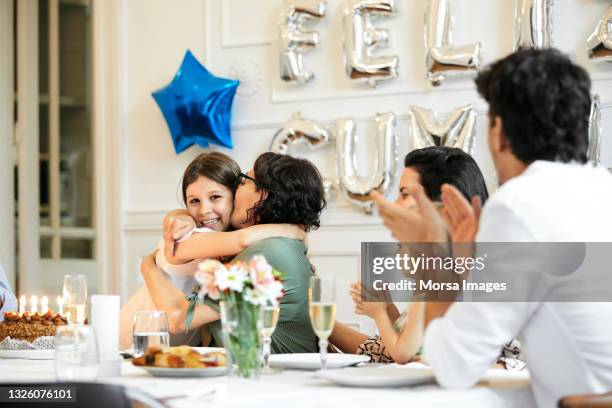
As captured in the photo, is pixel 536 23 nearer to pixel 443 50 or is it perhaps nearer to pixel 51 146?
pixel 443 50

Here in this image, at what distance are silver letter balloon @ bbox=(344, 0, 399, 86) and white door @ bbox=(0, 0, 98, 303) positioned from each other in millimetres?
1990

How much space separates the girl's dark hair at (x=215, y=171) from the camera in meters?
3.05

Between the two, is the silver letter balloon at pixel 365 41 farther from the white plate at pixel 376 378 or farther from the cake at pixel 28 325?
the white plate at pixel 376 378

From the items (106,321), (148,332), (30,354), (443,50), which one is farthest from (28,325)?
(443,50)

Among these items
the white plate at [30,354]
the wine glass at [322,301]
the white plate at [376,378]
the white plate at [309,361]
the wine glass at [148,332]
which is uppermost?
the wine glass at [322,301]

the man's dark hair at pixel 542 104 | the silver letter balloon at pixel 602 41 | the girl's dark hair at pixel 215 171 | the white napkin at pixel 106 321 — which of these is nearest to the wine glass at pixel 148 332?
the white napkin at pixel 106 321

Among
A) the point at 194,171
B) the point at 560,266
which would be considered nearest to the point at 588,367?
the point at 560,266

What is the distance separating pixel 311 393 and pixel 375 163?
2659mm

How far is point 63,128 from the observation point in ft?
18.2

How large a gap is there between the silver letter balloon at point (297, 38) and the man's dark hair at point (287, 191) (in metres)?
1.59

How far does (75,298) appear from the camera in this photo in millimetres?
2420

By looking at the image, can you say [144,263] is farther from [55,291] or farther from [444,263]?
[55,291]

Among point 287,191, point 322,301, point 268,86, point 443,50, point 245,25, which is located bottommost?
point 322,301

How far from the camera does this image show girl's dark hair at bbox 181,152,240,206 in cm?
305
